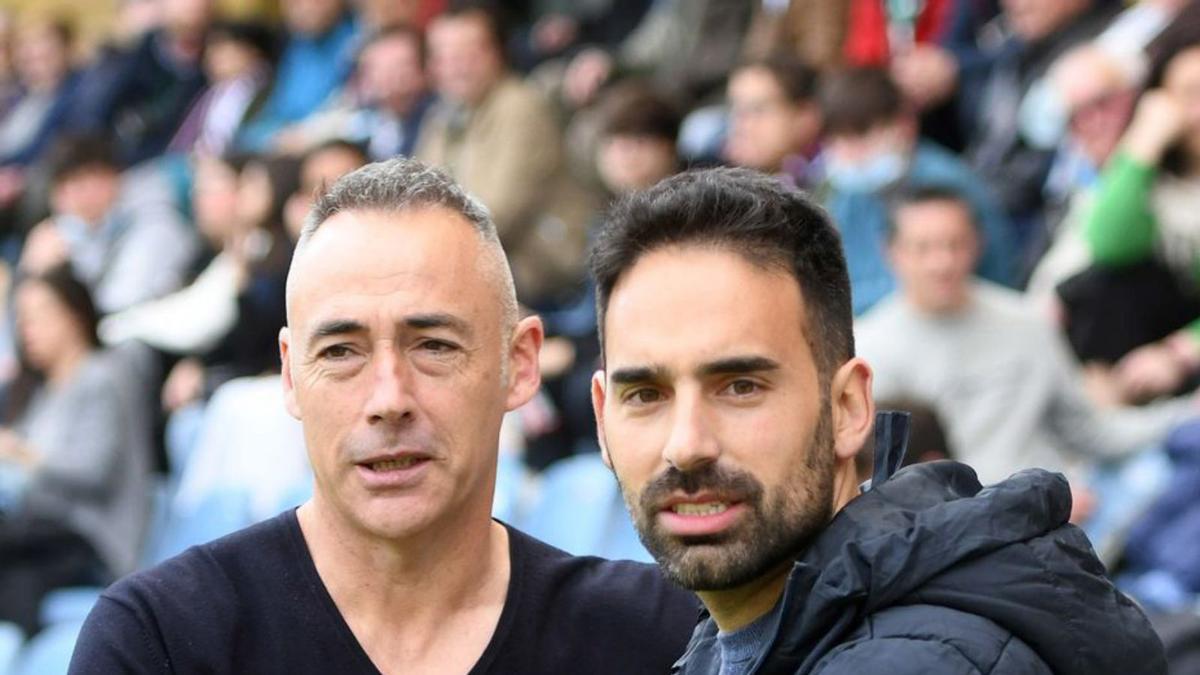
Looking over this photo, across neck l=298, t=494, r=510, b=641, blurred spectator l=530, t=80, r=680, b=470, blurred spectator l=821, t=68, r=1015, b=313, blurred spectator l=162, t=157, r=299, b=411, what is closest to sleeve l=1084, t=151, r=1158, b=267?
Result: blurred spectator l=821, t=68, r=1015, b=313

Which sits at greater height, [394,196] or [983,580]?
[394,196]

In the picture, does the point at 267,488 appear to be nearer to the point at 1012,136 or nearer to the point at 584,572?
the point at 1012,136

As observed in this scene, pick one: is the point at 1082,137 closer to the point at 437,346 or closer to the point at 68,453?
the point at 68,453

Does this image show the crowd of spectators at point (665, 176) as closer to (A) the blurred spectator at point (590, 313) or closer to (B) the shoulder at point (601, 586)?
(A) the blurred spectator at point (590, 313)

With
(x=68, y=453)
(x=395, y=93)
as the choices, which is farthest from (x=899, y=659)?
(x=395, y=93)

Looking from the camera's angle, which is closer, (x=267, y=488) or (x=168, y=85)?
(x=267, y=488)

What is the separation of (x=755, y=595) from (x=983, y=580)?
408 millimetres

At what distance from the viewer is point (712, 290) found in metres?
2.76

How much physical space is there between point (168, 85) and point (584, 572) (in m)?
11.1

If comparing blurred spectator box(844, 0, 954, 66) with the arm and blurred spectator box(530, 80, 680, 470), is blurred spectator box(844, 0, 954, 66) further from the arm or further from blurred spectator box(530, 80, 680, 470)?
the arm

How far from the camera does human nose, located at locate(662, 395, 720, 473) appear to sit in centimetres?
270

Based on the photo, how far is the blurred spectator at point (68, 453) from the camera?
24.3 ft

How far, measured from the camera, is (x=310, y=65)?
12.7 meters

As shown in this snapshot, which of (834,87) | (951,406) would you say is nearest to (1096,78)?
(834,87)
